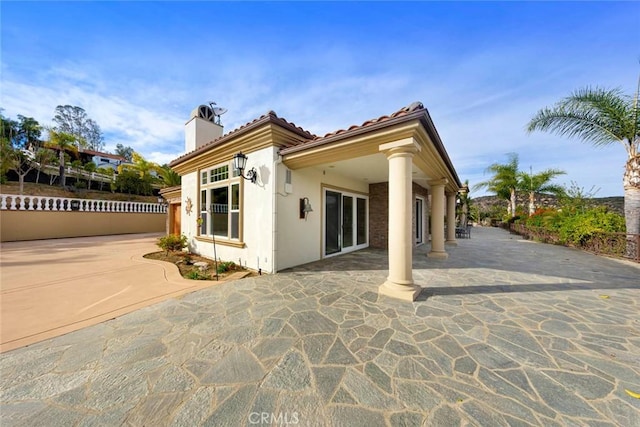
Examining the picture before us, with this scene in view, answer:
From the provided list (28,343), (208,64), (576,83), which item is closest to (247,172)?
(208,64)

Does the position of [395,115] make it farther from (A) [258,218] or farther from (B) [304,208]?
(A) [258,218]

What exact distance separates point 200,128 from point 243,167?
15.2ft

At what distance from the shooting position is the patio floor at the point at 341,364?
172cm

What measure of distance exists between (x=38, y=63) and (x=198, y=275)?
8.41 meters

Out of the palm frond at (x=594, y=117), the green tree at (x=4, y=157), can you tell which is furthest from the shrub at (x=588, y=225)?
the green tree at (x=4, y=157)

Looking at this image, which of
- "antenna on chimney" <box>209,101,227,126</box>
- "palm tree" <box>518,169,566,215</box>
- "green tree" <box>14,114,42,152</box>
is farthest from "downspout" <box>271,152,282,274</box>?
"green tree" <box>14,114,42,152</box>

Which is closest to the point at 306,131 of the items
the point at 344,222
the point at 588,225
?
the point at 344,222

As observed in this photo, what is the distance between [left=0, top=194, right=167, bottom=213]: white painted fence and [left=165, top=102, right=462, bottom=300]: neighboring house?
9112 mm

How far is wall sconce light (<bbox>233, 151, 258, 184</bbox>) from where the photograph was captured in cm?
536

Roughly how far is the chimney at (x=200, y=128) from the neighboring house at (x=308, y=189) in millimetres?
39

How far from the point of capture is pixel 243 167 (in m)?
5.43

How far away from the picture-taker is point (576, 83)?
7.39 m

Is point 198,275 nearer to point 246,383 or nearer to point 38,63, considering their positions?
point 246,383

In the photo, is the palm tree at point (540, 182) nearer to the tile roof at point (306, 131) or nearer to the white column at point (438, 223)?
the white column at point (438, 223)
